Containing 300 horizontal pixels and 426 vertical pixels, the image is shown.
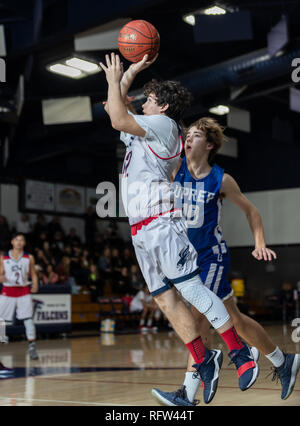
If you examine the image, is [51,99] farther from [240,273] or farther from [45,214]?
[240,273]

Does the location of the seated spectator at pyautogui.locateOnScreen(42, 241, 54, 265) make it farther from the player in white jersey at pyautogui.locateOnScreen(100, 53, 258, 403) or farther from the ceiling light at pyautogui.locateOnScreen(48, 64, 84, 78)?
the player in white jersey at pyautogui.locateOnScreen(100, 53, 258, 403)

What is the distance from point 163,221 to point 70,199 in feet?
62.5

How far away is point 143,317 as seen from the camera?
16.9 meters

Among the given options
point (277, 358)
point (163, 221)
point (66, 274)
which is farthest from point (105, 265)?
point (163, 221)

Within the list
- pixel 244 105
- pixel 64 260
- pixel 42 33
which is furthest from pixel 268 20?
pixel 64 260

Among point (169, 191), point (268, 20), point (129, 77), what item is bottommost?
point (169, 191)

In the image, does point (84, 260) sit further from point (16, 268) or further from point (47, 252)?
point (16, 268)

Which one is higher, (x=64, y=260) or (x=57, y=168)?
(x=57, y=168)

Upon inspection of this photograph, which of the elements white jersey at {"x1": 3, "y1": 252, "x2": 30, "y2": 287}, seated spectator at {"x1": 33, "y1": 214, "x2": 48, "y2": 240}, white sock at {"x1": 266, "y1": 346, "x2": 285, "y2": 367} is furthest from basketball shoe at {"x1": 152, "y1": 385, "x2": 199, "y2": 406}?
seated spectator at {"x1": 33, "y1": 214, "x2": 48, "y2": 240}

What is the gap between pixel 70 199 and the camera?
22.2 metres

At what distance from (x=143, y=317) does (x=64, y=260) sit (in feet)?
8.95
